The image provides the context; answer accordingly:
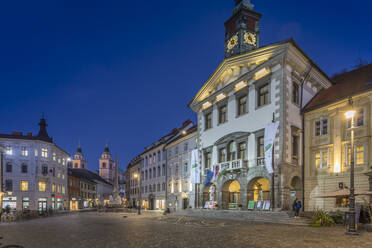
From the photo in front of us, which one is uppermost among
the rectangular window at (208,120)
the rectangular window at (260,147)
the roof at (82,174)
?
the rectangular window at (208,120)

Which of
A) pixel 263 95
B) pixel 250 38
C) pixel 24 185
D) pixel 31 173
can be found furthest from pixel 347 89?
pixel 24 185

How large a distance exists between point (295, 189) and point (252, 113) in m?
8.29

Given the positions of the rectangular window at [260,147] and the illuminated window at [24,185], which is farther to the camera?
the illuminated window at [24,185]

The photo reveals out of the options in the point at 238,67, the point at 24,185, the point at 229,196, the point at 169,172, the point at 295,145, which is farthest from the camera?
the point at 24,185

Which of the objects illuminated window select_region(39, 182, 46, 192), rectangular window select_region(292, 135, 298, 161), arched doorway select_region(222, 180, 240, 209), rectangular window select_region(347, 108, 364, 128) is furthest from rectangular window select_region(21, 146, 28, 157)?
rectangular window select_region(347, 108, 364, 128)

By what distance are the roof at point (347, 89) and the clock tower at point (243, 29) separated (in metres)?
9.77

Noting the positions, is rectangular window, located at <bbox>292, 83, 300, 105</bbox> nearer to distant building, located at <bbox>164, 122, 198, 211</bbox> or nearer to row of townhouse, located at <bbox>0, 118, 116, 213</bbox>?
distant building, located at <bbox>164, 122, 198, 211</bbox>

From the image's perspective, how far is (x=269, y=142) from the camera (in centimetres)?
2672

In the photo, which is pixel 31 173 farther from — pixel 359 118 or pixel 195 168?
pixel 359 118

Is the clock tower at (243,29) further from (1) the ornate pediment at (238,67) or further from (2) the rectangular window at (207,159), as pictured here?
(2) the rectangular window at (207,159)

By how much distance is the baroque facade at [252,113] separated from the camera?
87.1 ft

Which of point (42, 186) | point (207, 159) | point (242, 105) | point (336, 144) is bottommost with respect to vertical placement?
point (42, 186)

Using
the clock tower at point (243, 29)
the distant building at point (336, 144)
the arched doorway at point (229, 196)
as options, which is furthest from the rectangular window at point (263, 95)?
the arched doorway at point (229, 196)

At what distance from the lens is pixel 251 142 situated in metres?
29.9
